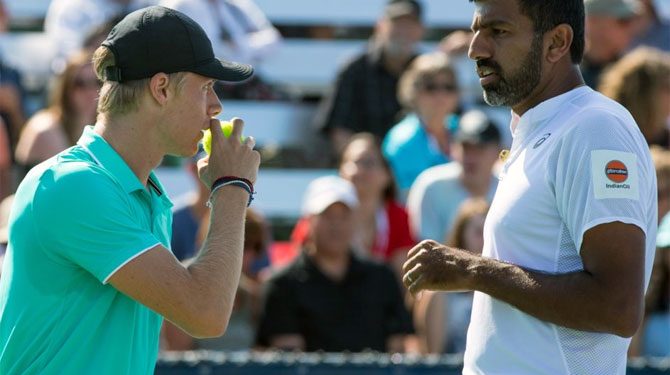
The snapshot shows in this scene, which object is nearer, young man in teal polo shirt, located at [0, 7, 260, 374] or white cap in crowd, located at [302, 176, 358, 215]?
young man in teal polo shirt, located at [0, 7, 260, 374]

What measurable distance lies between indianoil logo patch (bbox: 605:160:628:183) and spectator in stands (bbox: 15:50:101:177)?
4.59 meters

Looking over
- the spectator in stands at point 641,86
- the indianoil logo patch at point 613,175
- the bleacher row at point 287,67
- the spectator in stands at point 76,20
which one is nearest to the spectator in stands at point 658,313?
the spectator in stands at point 641,86

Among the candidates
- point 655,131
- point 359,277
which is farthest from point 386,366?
point 655,131

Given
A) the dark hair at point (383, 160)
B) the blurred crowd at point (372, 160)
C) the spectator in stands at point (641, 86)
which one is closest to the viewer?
A: the blurred crowd at point (372, 160)

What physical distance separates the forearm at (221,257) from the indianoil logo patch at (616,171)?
3.24 feet

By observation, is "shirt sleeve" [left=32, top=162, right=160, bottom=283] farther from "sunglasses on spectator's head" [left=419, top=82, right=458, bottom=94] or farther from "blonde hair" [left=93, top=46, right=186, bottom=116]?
"sunglasses on spectator's head" [left=419, top=82, right=458, bottom=94]

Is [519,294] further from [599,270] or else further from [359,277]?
[359,277]

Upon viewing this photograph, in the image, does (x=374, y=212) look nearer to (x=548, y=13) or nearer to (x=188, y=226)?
(x=188, y=226)

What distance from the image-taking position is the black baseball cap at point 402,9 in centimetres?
843

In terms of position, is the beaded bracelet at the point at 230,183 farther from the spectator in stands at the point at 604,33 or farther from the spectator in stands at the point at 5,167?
the spectator in stands at the point at 604,33

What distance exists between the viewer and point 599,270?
3.27m

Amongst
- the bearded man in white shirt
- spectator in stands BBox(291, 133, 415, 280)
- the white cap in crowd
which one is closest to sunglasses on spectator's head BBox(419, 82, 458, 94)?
spectator in stands BBox(291, 133, 415, 280)

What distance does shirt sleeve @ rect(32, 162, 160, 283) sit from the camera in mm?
3211

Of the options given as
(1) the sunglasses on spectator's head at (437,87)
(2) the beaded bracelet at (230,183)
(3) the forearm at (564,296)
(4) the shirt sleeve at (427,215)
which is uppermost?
(2) the beaded bracelet at (230,183)
